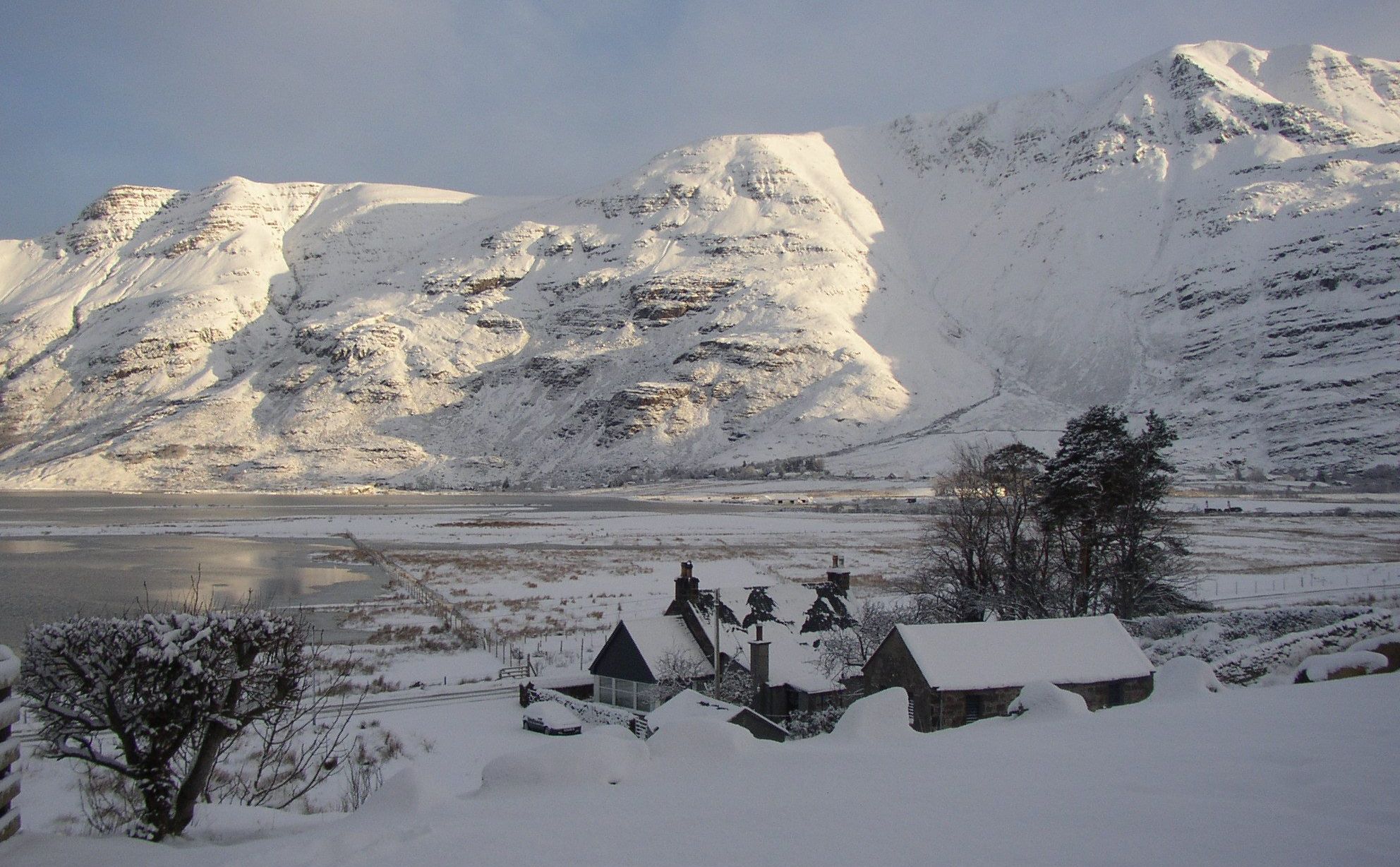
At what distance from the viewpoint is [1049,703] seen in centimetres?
877

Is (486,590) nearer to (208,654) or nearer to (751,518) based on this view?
(208,654)

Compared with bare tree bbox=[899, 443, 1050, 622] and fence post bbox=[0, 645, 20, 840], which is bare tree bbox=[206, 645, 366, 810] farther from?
bare tree bbox=[899, 443, 1050, 622]

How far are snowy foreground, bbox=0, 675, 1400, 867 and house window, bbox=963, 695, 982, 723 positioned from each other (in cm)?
1067

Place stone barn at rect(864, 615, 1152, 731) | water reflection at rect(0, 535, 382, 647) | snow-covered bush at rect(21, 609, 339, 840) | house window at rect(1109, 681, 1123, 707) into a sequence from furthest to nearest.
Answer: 1. water reflection at rect(0, 535, 382, 647)
2. house window at rect(1109, 681, 1123, 707)
3. stone barn at rect(864, 615, 1152, 731)
4. snow-covered bush at rect(21, 609, 339, 840)

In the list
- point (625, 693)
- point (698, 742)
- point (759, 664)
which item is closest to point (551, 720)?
point (625, 693)

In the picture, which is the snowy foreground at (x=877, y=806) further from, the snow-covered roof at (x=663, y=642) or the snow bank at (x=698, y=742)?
the snow-covered roof at (x=663, y=642)

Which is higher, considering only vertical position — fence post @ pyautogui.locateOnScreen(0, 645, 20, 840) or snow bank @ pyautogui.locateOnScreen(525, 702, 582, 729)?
fence post @ pyautogui.locateOnScreen(0, 645, 20, 840)

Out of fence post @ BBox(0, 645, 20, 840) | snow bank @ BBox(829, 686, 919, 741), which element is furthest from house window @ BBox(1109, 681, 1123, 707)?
fence post @ BBox(0, 645, 20, 840)

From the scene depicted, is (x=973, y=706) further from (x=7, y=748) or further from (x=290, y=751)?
(x=7, y=748)

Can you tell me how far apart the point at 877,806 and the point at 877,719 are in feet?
8.32

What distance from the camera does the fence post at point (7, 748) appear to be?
15.9 feet

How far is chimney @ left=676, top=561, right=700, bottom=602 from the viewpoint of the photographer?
82.8ft

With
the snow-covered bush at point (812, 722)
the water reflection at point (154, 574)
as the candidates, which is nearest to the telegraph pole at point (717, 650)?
the snow-covered bush at point (812, 722)

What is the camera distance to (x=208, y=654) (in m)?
8.05
